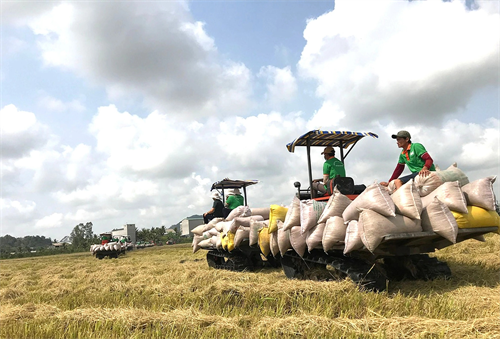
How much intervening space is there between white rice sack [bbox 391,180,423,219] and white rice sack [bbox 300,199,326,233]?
1079 millimetres

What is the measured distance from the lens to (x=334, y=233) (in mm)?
4617

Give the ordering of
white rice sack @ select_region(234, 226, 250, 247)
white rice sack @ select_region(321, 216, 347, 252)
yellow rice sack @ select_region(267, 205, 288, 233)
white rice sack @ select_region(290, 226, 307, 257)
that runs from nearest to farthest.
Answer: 1. white rice sack @ select_region(321, 216, 347, 252)
2. white rice sack @ select_region(290, 226, 307, 257)
3. yellow rice sack @ select_region(267, 205, 288, 233)
4. white rice sack @ select_region(234, 226, 250, 247)

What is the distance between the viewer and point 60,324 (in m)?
3.48

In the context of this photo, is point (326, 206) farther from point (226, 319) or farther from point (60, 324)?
point (60, 324)

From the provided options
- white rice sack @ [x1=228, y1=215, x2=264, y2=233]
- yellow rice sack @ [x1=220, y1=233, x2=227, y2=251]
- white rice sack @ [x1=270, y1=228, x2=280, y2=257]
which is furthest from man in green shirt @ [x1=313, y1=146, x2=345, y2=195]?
yellow rice sack @ [x1=220, y1=233, x2=227, y2=251]

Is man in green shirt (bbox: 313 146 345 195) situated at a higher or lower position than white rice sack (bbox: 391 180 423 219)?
higher

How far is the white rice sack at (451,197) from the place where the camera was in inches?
167

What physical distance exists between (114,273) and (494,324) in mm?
7506

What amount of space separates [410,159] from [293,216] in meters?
1.87

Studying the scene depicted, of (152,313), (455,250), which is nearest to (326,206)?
(152,313)

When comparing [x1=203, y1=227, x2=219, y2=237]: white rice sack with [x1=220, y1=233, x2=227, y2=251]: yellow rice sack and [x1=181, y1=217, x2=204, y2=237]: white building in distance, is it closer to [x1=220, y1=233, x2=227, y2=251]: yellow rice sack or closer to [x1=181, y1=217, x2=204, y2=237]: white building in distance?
[x1=220, y1=233, x2=227, y2=251]: yellow rice sack

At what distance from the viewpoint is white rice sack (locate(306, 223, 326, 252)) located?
495 cm

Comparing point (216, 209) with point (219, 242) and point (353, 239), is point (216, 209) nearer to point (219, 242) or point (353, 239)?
point (219, 242)

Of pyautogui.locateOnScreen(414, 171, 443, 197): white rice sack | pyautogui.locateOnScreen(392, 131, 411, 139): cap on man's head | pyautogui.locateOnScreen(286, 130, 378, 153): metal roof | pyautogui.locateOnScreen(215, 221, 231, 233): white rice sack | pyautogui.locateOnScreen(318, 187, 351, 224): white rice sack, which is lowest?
pyautogui.locateOnScreen(215, 221, 231, 233): white rice sack
